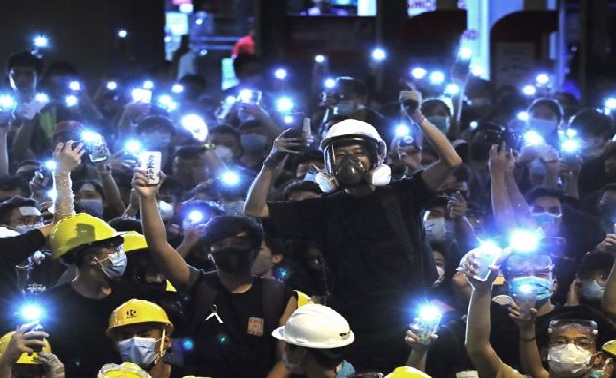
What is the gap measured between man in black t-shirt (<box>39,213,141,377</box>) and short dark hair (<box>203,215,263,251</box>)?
1.73 feet

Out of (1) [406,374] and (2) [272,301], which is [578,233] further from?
(1) [406,374]

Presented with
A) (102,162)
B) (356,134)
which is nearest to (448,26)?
(102,162)

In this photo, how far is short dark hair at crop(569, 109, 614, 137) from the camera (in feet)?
45.3

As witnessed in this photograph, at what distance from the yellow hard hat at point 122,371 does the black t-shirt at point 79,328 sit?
715 millimetres

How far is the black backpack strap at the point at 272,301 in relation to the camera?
9.15 m

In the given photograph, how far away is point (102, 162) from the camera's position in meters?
11.4

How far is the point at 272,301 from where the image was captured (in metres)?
9.21

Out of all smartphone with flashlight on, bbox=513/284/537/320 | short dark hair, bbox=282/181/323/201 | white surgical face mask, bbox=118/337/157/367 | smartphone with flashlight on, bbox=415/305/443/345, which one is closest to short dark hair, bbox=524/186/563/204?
short dark hair, bbox=282/181/323/201

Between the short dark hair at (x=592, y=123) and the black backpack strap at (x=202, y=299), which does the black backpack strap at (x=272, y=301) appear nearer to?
the black backpack strap at (x=202, y=299)

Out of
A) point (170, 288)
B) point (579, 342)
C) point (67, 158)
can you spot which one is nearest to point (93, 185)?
point (67, 158)

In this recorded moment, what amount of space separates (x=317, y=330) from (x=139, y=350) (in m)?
1.04

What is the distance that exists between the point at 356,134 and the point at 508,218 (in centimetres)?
170

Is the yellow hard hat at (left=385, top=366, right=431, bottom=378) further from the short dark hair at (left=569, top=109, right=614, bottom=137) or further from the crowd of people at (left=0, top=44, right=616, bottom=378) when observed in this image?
the short dark hair at (left=569, top=109, right=614, bottom=137)

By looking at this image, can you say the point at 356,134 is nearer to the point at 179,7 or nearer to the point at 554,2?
the point at 554,2
